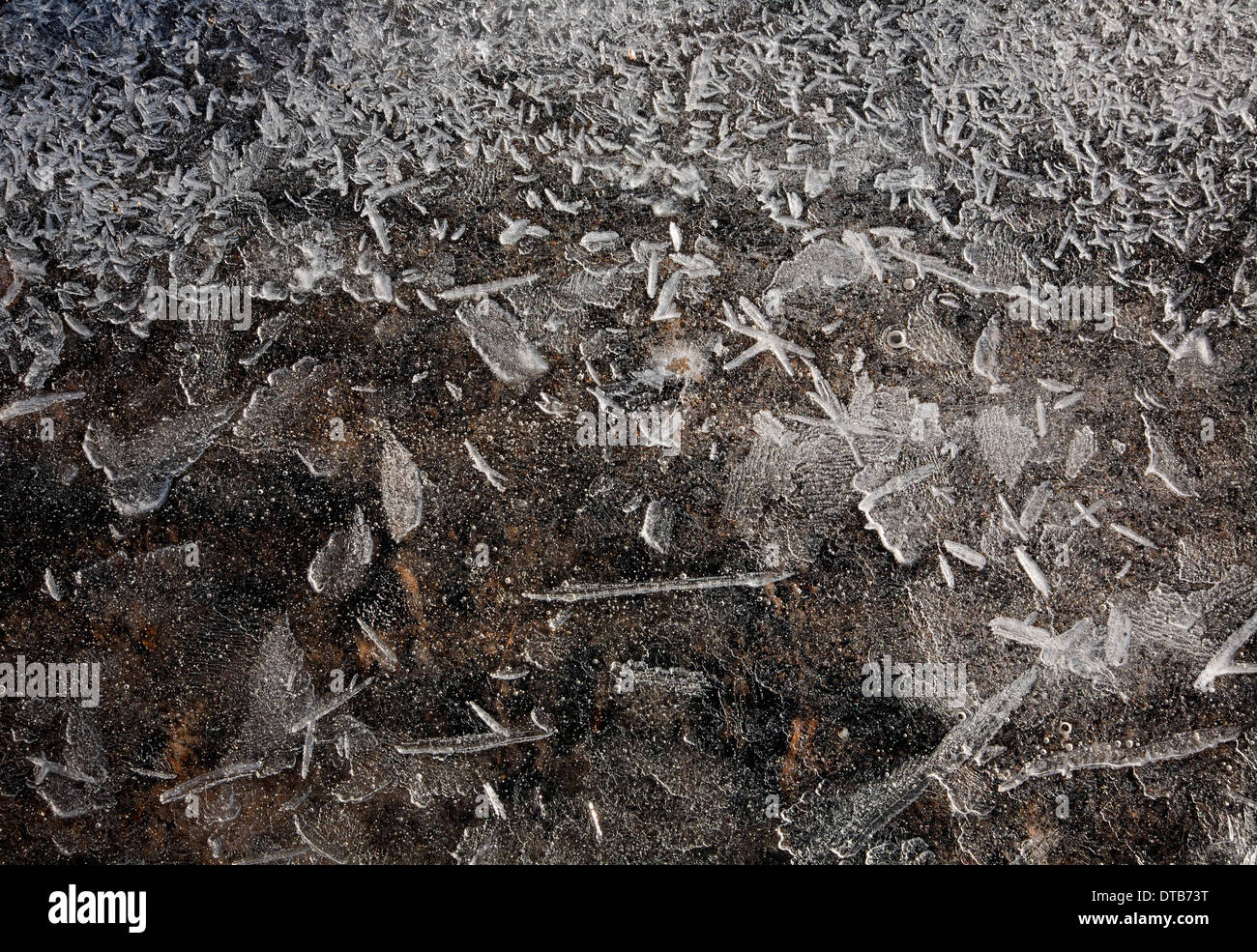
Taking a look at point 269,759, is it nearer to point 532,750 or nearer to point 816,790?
point 532,750

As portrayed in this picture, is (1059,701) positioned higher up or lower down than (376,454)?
lower down

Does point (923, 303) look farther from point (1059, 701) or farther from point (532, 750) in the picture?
point (532, 750)

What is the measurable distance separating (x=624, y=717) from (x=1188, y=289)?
121cm

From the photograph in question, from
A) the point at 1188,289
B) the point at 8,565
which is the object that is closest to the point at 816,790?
the point at 1188,289

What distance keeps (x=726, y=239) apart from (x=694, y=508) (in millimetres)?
466

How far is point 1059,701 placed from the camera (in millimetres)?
1334

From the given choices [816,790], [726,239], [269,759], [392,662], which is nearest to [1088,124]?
[726,239]

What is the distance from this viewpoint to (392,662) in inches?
53.0

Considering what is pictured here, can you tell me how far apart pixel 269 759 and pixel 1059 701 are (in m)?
1.35

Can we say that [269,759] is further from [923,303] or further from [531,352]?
[923,303]

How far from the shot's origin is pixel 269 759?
4.42 ft

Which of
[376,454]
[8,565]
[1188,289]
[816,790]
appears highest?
[1188,289]

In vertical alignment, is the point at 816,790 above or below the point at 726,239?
below

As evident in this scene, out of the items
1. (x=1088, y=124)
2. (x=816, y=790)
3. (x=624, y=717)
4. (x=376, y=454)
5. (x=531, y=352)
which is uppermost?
(x=1088, y=124)
